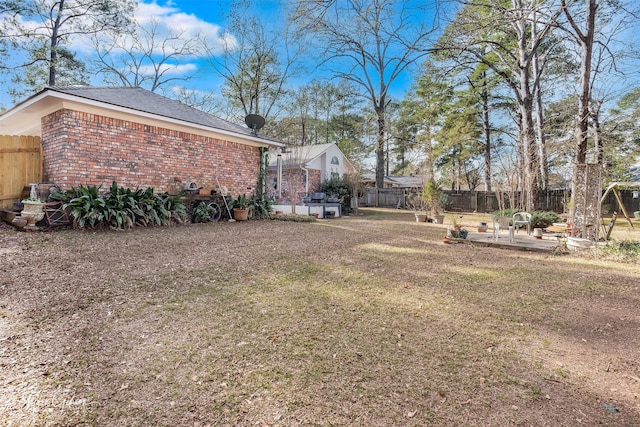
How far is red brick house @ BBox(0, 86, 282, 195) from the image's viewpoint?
22.5 feet

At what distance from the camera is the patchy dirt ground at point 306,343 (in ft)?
5.35

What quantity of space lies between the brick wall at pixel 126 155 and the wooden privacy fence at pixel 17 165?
18 centimetres

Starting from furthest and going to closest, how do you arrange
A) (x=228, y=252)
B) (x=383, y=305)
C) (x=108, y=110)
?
1. (x=108, y=110)
2. (x=228, y=252)
3. (x=383, y=305)

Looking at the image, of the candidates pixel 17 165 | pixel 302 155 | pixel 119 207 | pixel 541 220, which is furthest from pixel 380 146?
pixel 17 165

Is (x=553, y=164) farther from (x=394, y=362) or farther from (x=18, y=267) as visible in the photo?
(x=18, y=267)

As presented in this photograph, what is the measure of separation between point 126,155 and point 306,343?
777 centimetres

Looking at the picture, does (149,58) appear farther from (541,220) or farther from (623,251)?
(623,251)

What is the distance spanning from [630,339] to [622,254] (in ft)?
14.0

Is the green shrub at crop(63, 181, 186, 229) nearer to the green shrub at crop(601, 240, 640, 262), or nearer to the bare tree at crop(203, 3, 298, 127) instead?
the green shrub at crop(601, 240, 640, 262)

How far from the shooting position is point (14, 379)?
178cm

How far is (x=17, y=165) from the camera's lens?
6977 mm

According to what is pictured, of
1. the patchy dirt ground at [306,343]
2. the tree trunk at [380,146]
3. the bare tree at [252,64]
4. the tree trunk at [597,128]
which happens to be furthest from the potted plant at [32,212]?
the tree trunk at [380,146]

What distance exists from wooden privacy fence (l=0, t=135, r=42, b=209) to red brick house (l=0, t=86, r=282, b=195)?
179mm

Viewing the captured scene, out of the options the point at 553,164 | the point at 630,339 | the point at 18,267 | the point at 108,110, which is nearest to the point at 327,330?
the point at 630,339
